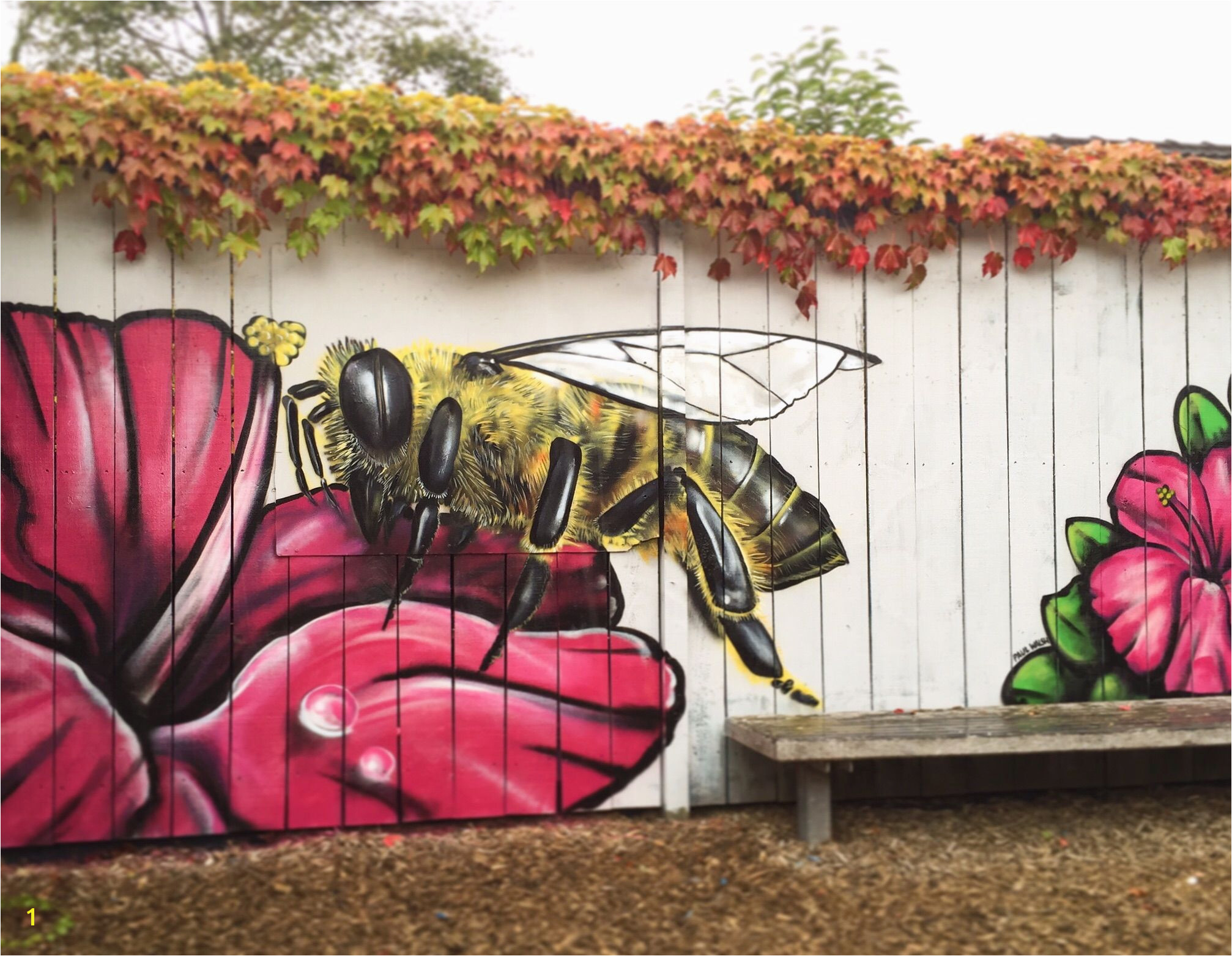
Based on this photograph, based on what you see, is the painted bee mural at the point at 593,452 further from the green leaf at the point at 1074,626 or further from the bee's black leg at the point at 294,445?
the green leaf at the point at 1074,626

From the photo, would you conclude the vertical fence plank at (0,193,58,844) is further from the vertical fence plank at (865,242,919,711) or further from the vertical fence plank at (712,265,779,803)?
the vertical fence plank at (865,242,919,711)

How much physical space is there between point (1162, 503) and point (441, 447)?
9.73 ft

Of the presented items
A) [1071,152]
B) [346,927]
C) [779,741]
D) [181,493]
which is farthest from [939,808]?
[181,493]

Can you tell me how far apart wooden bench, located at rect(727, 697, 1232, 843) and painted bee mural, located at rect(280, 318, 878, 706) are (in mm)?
299

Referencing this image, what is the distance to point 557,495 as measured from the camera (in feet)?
11.9

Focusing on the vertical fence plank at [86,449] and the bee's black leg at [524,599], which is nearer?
the vertical fence plank at [86,449]

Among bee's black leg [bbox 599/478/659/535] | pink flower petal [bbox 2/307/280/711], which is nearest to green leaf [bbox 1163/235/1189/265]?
bee's black leg [bbox 599/478/659/535]

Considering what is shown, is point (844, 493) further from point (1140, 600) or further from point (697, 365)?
point (1140, 600)

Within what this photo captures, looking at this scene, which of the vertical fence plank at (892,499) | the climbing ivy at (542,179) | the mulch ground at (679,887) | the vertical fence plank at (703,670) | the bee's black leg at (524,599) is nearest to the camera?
the mulch ground at (679,887)

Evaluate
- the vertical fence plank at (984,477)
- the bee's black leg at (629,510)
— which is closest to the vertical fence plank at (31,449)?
the bee's black leg at (629,510)

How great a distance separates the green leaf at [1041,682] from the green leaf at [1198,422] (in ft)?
3.44

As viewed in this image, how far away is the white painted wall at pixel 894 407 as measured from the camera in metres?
3.56

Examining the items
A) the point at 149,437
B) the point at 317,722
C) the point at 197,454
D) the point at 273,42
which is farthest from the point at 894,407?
the point at 273,42

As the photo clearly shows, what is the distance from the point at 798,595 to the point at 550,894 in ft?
4.72
